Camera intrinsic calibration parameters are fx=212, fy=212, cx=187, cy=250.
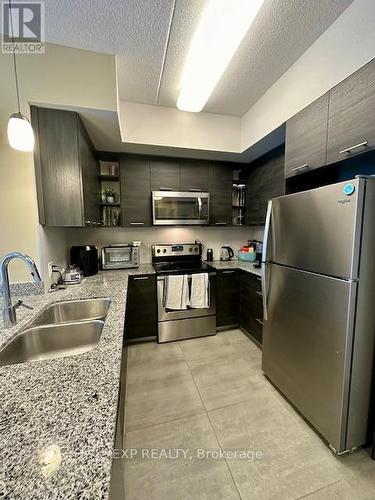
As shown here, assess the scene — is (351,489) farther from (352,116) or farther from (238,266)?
(352,116)

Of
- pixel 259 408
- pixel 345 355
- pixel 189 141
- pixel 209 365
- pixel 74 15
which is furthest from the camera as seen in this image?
pixel 189 141

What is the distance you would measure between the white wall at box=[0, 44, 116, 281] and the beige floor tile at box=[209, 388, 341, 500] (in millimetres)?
1874

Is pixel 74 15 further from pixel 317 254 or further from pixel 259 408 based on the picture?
pixel 259 408

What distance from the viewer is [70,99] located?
5.00ft

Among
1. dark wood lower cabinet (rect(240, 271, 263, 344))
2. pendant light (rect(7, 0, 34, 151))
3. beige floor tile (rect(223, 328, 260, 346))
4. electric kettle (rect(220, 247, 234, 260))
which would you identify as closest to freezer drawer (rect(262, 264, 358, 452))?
dark wood lower cabinet (rect(240, 271, 263, 344))

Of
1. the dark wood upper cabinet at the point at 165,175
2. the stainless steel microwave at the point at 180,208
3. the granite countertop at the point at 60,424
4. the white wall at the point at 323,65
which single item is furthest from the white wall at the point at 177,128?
the granite countertop at the point at 60,424

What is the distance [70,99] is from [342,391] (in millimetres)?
2575

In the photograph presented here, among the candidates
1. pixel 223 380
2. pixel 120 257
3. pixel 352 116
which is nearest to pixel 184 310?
pixel 223 380

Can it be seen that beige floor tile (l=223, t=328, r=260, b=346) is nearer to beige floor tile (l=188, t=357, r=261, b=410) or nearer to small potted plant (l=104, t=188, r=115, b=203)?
beige floor tile (l=188, t=357, r=261, b=410)

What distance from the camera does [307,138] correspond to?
1.65 m

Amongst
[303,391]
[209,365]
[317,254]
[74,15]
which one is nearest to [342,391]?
[303,391]

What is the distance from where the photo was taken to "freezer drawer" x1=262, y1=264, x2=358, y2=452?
3.97 ft

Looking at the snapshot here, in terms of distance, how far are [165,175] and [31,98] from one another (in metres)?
1.48

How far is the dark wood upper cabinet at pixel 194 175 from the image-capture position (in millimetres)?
2773
